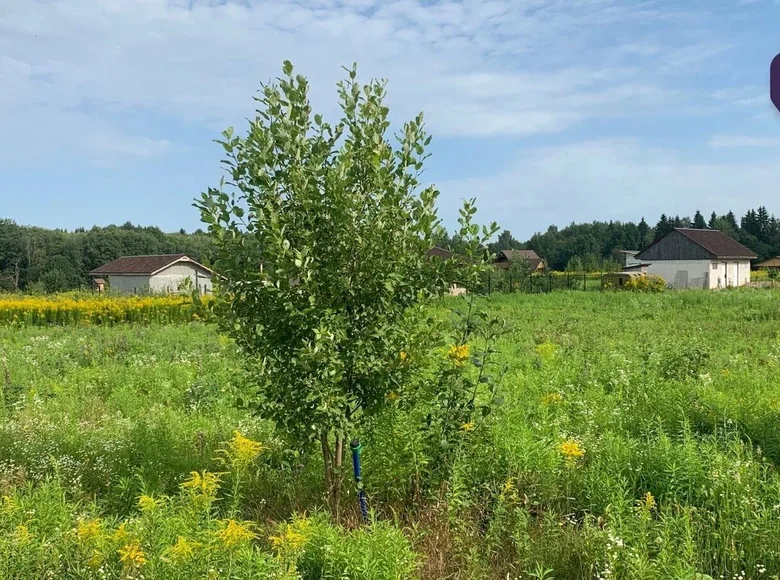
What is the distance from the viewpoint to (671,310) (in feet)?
73.6

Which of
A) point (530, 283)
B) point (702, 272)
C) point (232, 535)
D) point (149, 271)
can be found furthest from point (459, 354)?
point (149, 271)

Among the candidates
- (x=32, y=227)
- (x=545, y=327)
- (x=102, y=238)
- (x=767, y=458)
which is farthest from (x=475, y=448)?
(x=32, y=227)

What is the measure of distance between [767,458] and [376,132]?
3.96 metres

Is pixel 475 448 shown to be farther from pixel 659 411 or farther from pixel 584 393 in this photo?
pixel 584 393

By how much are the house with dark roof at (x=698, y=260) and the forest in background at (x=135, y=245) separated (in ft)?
68.9

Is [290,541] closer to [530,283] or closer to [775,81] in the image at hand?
[775,81]

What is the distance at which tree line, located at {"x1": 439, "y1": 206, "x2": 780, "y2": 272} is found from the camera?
8531cm

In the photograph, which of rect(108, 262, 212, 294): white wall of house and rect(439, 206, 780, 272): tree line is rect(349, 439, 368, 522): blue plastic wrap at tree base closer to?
rect(108, 262, 212, 294): white wall of house

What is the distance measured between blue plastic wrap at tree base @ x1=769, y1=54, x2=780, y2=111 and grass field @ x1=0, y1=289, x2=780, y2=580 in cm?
231

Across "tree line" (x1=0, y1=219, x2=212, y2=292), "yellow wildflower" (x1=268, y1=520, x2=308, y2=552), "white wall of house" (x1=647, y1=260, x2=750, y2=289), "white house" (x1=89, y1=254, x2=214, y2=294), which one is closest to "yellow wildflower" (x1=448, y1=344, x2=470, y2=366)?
"yellow wildflower" (x1=268, y1=520, x2=308, y2=552)

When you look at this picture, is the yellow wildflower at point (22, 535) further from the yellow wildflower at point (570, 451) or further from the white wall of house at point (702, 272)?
the white wall of house at point (702, 272)

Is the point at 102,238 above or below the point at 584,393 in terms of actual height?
above

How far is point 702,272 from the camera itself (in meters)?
49.3

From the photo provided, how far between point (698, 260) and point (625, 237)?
164 ft
